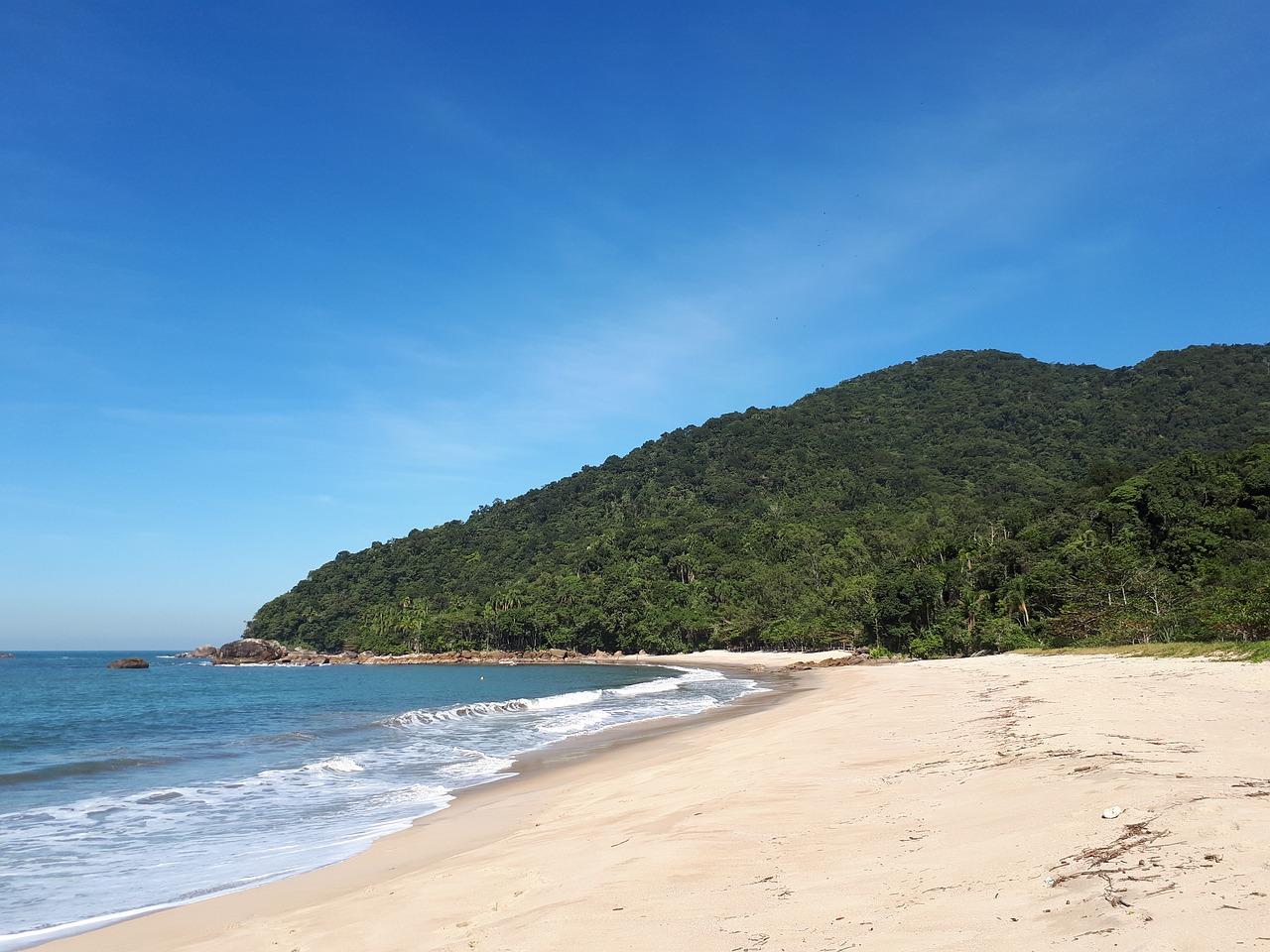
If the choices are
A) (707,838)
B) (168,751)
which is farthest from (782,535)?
(707,838)

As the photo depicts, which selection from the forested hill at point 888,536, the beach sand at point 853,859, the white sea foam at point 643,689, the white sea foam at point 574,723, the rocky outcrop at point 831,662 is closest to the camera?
the beach sand at point 853,859

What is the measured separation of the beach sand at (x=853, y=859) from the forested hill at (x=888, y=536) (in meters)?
22.9

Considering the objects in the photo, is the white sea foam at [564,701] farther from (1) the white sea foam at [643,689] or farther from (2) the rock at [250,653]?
(2) the rock at [250,653]

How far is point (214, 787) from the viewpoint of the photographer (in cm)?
1520

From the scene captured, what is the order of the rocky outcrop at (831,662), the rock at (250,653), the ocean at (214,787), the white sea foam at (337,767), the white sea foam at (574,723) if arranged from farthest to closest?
the rock at (250,653) → the rocky outcrop at (831,662) → the white sea foam at (574,723) → the white sea foam at (337,767) → the ocean at (214,787)

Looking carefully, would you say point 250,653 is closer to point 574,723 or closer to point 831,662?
point 831,662

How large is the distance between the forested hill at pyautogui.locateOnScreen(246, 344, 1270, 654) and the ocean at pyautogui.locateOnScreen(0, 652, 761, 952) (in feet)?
84.9

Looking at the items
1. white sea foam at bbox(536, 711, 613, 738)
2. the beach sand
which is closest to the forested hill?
white sea foam at bbox(536, 711, 613, 738)

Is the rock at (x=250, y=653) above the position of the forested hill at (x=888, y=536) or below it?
below

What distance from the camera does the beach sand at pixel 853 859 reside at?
4051 millimetres

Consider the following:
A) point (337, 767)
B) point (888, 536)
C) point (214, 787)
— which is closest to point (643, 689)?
point (337, 767)

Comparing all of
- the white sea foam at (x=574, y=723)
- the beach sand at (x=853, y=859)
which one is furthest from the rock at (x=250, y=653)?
the beach sand at (x=853, y=859)

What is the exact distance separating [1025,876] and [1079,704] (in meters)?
11.5

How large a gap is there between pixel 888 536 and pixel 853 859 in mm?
101116
